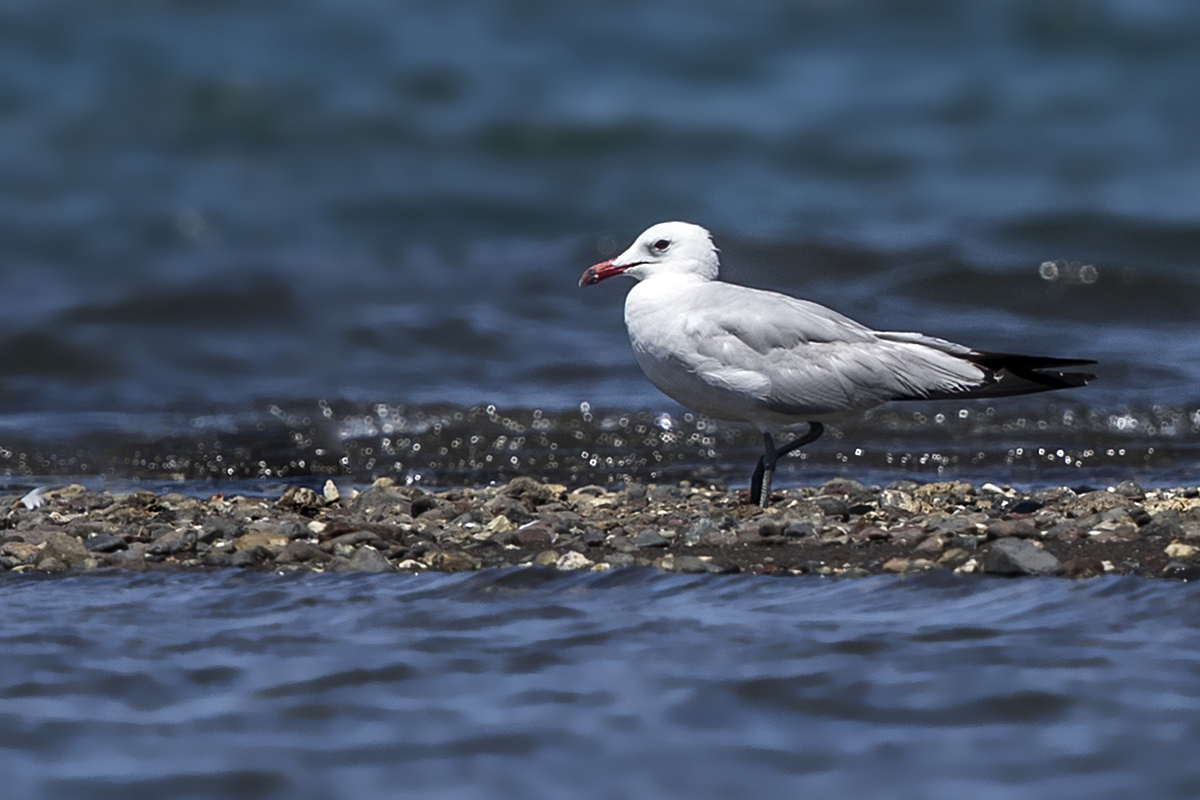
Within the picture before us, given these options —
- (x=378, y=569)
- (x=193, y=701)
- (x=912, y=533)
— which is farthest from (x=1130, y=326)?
(x=193, y=701)

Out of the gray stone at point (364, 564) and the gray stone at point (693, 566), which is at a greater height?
the gray stone at point (364, 564)

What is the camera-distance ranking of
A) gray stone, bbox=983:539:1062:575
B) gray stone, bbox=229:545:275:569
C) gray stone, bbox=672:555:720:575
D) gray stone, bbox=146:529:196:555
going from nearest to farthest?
gray stone, bbox=983:539:1062:575
gray stone, bbox=672:555:720:575
gray stone, bbox=229:545:275:569
gray stone, bbox=146:529:196:555

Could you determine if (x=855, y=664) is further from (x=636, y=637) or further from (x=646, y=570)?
(x=646, y=570)

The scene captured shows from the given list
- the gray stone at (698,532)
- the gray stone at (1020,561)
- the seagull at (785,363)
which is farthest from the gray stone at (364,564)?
the gray stone at (1020,561)

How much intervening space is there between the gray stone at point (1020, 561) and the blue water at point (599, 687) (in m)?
0.11

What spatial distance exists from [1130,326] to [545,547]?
717 centimetres

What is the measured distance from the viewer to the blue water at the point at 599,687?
327cm

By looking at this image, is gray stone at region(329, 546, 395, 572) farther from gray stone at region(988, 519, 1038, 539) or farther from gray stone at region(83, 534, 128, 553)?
gray stone at region(988, 519, 1038, 539)

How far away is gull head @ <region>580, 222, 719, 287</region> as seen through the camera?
21.3ft

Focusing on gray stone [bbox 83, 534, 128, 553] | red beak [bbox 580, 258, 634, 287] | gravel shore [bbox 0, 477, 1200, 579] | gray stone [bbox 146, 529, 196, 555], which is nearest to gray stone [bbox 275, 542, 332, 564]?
gravel shore [bbox 0, 477, 1200, 579]

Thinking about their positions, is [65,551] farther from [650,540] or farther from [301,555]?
[650,540]

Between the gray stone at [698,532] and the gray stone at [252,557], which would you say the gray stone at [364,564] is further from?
the gray stone at [698,532]

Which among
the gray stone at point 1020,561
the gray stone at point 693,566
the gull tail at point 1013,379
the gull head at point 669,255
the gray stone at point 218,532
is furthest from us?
the gull head at point 669,255

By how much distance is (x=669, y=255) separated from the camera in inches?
256
